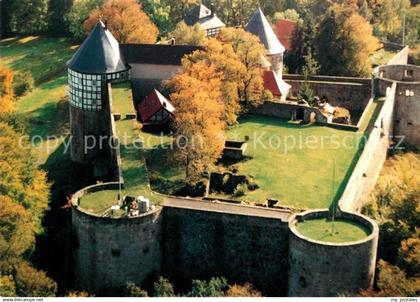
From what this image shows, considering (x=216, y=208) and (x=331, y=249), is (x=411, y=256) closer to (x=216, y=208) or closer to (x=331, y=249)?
(x=331, y=249)

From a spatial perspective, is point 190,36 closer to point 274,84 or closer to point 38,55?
point 274,84

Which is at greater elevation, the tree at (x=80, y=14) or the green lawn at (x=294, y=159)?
the tree at (x=80, y=14)

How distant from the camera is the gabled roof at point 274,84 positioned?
73.6m

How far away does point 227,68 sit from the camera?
68.1 metres

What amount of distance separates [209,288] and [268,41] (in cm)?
3813

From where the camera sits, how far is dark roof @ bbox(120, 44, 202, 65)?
7275 centimetres

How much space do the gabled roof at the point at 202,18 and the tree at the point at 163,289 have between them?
49795mm

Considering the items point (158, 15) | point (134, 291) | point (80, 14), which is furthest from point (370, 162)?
point (80, 14)

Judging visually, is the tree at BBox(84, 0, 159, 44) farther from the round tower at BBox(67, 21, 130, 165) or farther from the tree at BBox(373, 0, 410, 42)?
the tree at BBox(373, 0, 410, 42)

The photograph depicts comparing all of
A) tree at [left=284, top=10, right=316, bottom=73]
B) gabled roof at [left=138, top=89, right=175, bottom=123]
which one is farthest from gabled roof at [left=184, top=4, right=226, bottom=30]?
gabled roof at [left=138, top=89, right=175, bottom=123]

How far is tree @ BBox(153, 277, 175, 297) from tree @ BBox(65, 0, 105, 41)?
180 feet

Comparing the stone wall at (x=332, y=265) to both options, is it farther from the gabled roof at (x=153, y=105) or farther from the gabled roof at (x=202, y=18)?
the gabled roof at (x=202, y=18)

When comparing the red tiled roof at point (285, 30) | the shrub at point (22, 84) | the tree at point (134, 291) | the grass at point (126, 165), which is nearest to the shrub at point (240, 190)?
the grass at point (126, 165)

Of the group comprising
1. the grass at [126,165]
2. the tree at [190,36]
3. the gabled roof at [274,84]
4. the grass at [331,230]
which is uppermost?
the tree at [190,36]
